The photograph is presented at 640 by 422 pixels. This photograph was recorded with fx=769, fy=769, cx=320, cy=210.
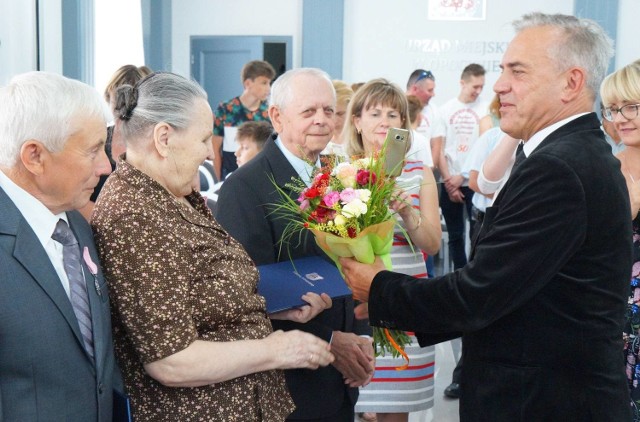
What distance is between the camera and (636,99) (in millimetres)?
2801

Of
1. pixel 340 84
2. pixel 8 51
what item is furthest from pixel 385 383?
pixel 8 51

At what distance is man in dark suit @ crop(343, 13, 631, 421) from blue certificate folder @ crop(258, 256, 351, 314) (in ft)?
0.91

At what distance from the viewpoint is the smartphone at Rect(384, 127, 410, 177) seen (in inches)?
94.3

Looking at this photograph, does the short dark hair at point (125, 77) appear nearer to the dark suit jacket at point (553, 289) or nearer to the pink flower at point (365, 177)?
the pink flower at point (365, 177)

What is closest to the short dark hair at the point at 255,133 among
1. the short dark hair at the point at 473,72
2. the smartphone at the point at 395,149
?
the smartphone at the point at 395,149

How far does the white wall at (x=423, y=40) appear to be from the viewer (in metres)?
10.3

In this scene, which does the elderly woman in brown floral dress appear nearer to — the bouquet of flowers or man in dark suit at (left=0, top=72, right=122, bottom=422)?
man in dark suit at (left=0, top=72, right=122, bottom=422)

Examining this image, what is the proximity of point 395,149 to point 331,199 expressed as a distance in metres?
0.41

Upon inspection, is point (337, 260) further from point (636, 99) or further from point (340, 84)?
point (340, 84)

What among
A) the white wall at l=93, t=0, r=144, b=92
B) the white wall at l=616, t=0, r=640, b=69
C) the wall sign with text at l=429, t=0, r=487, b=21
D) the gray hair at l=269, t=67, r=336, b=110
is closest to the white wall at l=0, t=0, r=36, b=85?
the white wall at l=93, t=0, r=144, b=92

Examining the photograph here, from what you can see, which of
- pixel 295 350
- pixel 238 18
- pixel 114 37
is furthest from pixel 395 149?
pixel 238 18

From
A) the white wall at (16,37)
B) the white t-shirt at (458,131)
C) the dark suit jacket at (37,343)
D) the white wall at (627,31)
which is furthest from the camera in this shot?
the white wall at (627,31)

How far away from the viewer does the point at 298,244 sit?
2.41m

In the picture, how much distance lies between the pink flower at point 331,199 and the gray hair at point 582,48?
2.21 ft
